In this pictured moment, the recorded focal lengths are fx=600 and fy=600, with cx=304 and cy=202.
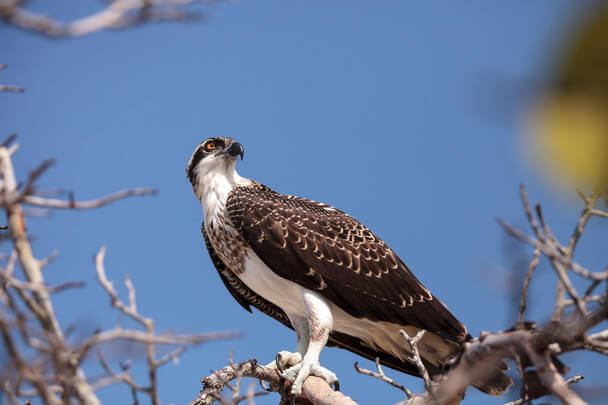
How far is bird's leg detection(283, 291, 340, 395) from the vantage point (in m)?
5.50

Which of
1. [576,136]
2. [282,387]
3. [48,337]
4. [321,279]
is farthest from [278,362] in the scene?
[576,136]

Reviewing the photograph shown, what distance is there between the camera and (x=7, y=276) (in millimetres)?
2576

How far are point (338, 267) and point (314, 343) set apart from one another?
2.45 ft

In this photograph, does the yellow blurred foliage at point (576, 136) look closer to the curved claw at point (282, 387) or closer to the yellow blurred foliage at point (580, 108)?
the yellow blurred foliage at point (580, 108)

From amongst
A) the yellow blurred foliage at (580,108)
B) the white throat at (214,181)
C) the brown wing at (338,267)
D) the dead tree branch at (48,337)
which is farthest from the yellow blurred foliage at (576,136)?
the white throat at (214,181)

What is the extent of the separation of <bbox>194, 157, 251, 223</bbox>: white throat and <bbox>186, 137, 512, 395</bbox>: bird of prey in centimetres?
1

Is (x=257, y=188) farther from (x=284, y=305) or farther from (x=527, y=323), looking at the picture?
(x=527, y=323)

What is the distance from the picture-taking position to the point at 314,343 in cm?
556

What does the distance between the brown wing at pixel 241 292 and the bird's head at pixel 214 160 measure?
1.80 feet

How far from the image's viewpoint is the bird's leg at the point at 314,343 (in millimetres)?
5495

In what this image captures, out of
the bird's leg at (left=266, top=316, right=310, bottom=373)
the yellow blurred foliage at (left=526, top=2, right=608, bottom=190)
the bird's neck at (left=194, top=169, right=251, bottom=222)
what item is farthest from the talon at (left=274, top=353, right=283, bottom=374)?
the yellow blurred foliage at (left=526, top=2, right=608, bottom=190)

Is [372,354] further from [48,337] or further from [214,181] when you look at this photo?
[48,337]

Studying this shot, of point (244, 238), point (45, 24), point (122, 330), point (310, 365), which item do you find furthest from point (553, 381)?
point (244, 238)

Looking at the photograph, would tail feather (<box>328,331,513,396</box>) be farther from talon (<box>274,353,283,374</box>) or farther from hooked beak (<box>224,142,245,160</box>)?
hooked beak (<box>224,142,245,160</box>)
